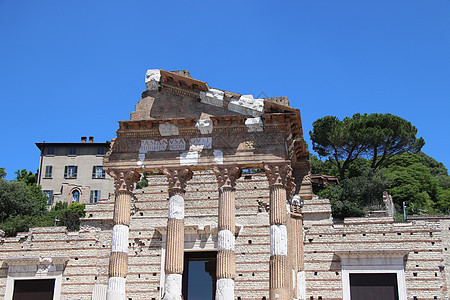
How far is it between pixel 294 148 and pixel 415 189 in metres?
22.8

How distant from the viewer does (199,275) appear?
24750 mm

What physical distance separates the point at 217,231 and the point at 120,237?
5.49 m

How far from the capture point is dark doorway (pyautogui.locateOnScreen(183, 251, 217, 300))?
24.4 meters

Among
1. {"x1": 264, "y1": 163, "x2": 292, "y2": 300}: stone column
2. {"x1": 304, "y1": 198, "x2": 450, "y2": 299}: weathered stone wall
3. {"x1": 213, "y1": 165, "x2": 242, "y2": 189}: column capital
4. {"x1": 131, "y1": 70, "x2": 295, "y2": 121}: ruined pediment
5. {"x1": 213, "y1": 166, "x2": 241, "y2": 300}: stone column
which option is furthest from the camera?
{"x1": 304, "y1": 198, "x2": 450, "y2": 299}: weathered stone wall

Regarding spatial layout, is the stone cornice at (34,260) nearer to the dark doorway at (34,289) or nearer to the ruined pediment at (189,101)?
the dark doorway at (34,289)

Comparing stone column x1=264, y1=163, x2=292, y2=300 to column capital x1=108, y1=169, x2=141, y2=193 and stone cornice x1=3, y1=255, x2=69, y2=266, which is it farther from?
stone cornice x1=3, y1=255, x2=69, y2=266

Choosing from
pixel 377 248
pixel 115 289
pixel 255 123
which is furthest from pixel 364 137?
pixel 115 289

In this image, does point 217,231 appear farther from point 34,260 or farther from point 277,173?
point 34,260

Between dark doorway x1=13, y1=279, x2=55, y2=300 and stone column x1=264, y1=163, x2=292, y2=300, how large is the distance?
474 inches

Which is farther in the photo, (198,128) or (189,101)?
(189,101)

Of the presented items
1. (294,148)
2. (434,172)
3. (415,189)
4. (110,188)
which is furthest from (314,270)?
(434,172)

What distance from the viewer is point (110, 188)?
4931cm

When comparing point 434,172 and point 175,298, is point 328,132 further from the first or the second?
point 175,298

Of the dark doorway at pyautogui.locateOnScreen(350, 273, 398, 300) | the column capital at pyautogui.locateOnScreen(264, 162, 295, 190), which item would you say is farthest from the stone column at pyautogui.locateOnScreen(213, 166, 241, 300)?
the dark doorway at pyautogui.locateOnScreen(350, 273, 398, 300)
